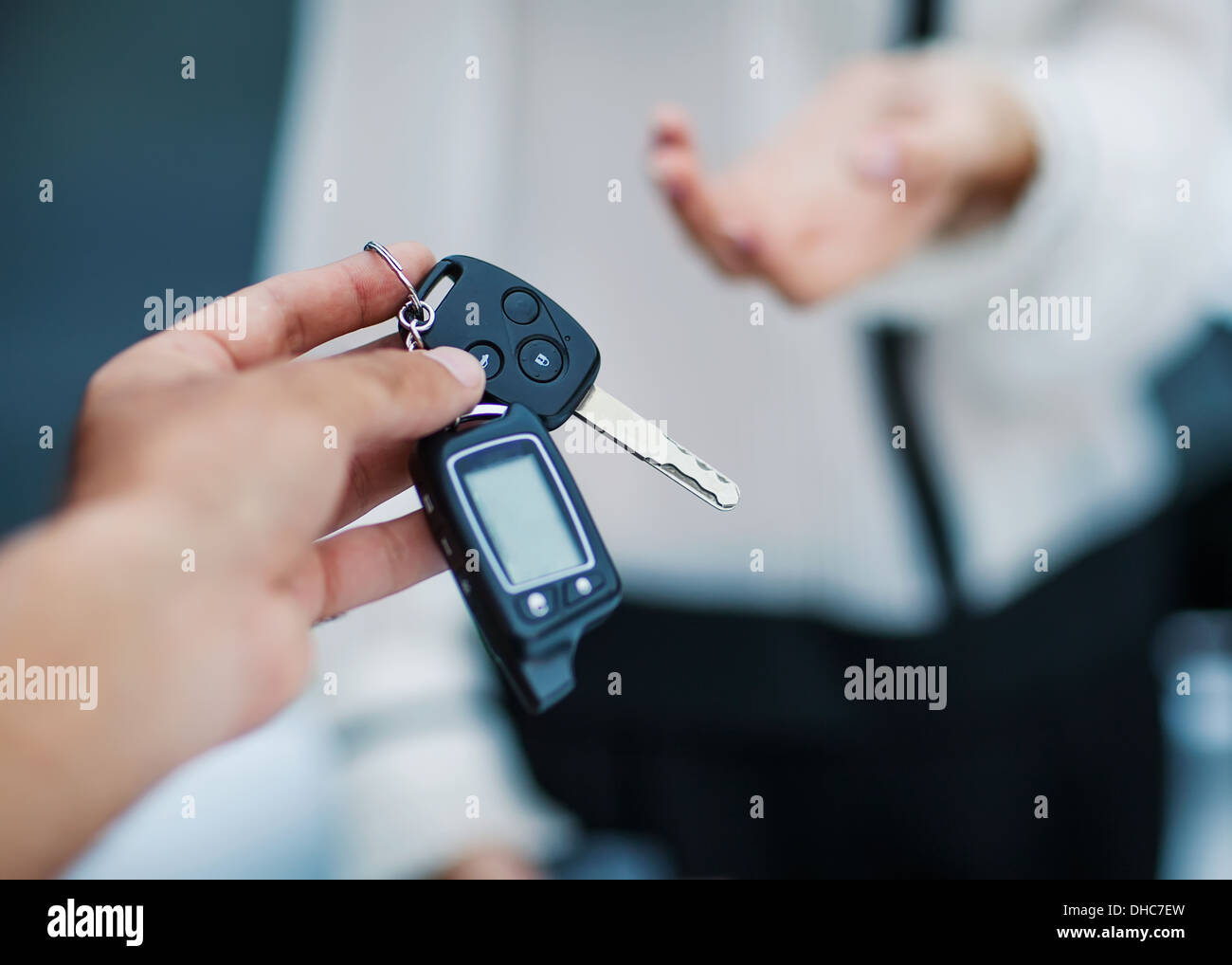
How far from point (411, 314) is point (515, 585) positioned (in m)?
0.17

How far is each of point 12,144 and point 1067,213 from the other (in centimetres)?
118

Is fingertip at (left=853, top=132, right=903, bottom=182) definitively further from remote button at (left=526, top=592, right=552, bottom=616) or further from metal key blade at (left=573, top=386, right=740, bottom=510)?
remote button at (left=526, top=592, right=552, bottom=616)

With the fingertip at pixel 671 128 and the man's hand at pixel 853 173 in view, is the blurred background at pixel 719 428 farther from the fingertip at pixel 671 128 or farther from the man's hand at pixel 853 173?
the fingertip at pixel 671 128

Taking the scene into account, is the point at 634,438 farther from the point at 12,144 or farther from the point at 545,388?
the point at 12,144

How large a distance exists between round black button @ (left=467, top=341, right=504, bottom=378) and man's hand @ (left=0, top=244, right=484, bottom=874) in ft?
0.10

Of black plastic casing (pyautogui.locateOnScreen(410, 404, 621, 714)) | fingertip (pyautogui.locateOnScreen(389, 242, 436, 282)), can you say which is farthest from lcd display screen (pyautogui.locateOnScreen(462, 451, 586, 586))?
fingertip (pyautogui.locateOnScreen(389, 242, 436, 282))

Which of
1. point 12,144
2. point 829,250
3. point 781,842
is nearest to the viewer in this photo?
point 829,250

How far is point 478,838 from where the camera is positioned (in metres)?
0.80

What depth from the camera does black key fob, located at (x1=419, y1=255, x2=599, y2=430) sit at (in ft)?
1.63

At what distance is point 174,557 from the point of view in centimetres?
37

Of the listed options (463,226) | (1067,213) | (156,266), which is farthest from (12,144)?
(1067,213)

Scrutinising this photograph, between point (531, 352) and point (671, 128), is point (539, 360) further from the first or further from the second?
point (671, 128)

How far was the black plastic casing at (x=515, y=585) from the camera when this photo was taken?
435mm

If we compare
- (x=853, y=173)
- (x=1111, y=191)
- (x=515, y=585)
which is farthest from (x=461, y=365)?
(x=1111, y=191)
